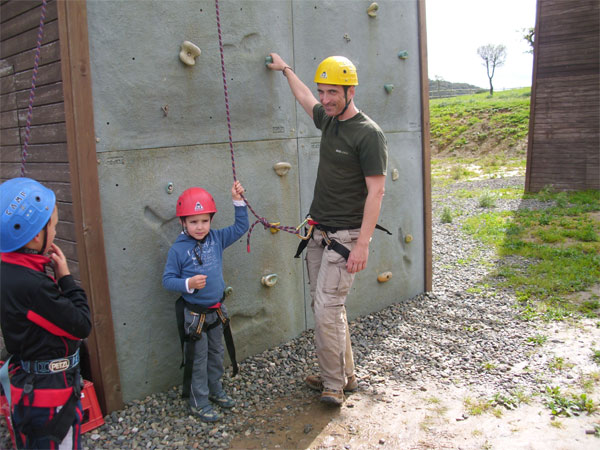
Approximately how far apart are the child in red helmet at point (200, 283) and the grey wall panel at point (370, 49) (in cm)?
152

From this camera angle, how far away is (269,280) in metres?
4.71

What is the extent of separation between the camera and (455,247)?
28.5ft

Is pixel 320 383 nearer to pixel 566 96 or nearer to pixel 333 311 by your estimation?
pixel 333 311

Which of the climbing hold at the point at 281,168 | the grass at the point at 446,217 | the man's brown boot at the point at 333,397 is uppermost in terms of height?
the climbing hold at the point at 281,168

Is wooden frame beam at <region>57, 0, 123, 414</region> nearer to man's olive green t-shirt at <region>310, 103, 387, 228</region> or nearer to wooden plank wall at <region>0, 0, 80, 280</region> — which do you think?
wooden plank wall at <region>0, 0, 80, 280</region>

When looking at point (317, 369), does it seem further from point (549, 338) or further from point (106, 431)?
point (549, 338)

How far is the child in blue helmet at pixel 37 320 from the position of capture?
8.14ft

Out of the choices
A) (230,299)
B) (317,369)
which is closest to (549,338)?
(317,369)

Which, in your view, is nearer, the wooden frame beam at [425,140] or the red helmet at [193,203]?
the red helmet at [193,203]

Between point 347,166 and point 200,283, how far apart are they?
1.29 metres

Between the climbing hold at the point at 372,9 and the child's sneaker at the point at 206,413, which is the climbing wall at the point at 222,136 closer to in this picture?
the climbing hold at the point at 372,9

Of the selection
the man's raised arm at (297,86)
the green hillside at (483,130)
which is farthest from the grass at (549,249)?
the green hillside at (483,130)

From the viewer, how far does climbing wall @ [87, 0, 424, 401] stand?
143 inches

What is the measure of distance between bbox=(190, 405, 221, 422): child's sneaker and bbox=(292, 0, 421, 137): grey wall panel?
2488 millimetres
